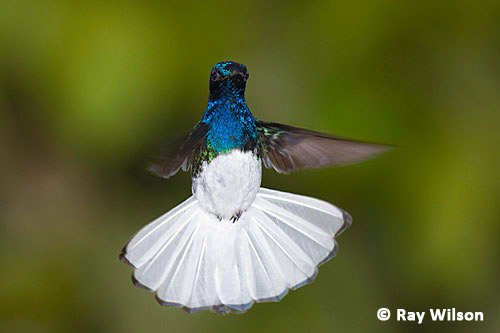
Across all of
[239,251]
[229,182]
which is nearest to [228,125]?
[229,182]

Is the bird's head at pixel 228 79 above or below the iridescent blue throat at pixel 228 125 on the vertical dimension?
above

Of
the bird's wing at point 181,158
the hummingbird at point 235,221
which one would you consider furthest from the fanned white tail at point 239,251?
the bird's wing at point 181,158

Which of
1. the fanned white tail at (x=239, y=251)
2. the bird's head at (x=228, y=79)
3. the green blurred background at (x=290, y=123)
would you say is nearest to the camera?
the bird's head at (x=228, y=79)

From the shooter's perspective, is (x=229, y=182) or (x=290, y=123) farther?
(x=290, y=123)

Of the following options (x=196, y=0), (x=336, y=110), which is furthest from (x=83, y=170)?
(x=336, y=110)

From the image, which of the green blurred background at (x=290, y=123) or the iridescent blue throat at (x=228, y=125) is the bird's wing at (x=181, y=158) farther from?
the green blurred background at (x=290, y=123)

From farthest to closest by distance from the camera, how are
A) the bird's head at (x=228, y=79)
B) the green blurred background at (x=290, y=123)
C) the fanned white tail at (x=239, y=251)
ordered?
the green blurred background at (x=290, y=123) < the fanned white tail at (x=239, y=251) < the bird's head at (x=228, y=79)

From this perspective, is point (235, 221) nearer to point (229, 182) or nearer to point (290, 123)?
point (229, 182)
